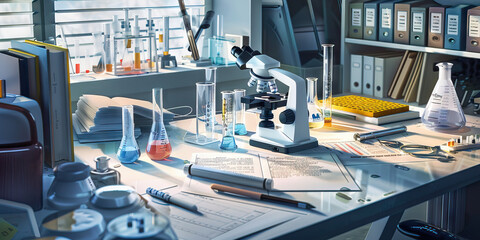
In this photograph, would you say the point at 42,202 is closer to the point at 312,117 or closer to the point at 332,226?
the point at 332,226

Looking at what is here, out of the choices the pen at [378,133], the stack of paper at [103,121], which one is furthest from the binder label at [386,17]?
the stack of paper at [103,121]

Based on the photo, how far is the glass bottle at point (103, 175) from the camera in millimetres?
1292

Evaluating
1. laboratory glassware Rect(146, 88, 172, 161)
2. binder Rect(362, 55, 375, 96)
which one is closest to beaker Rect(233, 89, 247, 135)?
laboratory glassware Rect(146, 88, 172, 161)

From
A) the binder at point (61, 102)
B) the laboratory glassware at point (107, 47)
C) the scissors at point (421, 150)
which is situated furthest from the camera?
the laboratory glassware at point (107, 47)

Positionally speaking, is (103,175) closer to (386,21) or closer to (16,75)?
(16,75)

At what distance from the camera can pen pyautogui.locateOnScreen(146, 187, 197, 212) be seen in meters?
1.20

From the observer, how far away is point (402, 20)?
9.34 ft

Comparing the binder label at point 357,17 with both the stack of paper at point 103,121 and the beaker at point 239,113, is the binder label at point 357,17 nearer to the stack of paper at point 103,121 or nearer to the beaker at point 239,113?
the beaker at point 239,113

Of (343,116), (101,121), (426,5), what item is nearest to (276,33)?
(426,5)

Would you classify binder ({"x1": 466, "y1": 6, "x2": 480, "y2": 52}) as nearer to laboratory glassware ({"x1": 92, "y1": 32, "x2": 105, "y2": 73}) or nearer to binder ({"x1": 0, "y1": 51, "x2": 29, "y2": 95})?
laboratory glassware ({"x1": 92, "y1": 32, "x2": 105, "y2": 73})

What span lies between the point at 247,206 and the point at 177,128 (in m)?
0.77

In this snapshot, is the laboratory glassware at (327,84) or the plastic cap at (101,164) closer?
the plastic cap at (101,164)

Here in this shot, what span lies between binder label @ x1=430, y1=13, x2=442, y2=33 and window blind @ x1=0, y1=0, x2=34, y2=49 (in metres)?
1.87

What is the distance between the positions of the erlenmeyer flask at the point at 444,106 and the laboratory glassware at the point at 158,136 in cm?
87
